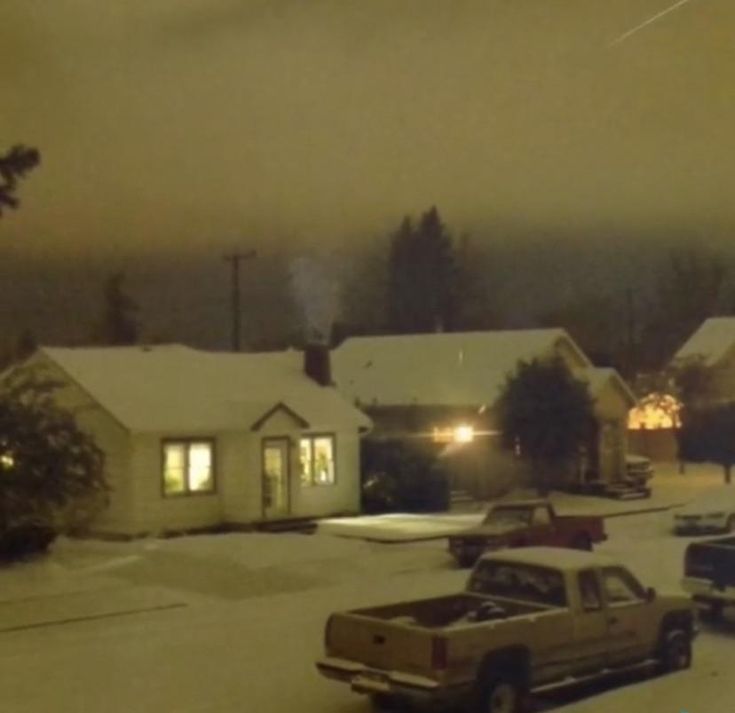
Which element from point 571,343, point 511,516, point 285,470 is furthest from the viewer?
point 571,343

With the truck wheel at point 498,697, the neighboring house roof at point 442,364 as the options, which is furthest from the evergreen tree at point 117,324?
the truck wheel at point 498,697

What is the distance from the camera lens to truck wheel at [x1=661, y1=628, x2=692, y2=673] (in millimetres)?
14828

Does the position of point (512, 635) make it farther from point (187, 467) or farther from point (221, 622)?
point (187, 467)

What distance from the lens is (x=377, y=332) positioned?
47.7 meters

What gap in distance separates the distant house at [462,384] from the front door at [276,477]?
6868 millimetres

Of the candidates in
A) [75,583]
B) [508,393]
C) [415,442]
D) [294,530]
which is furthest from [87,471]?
[508,393]

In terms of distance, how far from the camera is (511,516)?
25.7 meters

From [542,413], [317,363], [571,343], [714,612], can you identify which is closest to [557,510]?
[542,413]

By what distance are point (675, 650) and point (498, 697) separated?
3002mm

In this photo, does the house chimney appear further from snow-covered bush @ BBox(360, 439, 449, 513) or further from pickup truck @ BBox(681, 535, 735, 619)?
pickup truck @ BBox(681, 535, 735, 619)

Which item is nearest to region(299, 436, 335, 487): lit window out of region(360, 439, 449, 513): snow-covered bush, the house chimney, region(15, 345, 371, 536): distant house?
region(15, 345, 371, 536): distant house

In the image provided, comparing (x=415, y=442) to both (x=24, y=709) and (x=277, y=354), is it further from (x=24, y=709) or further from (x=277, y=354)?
(x=24, y=709)

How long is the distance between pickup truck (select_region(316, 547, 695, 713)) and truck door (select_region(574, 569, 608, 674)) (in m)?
0.01

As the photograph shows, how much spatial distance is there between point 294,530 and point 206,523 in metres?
1.78
